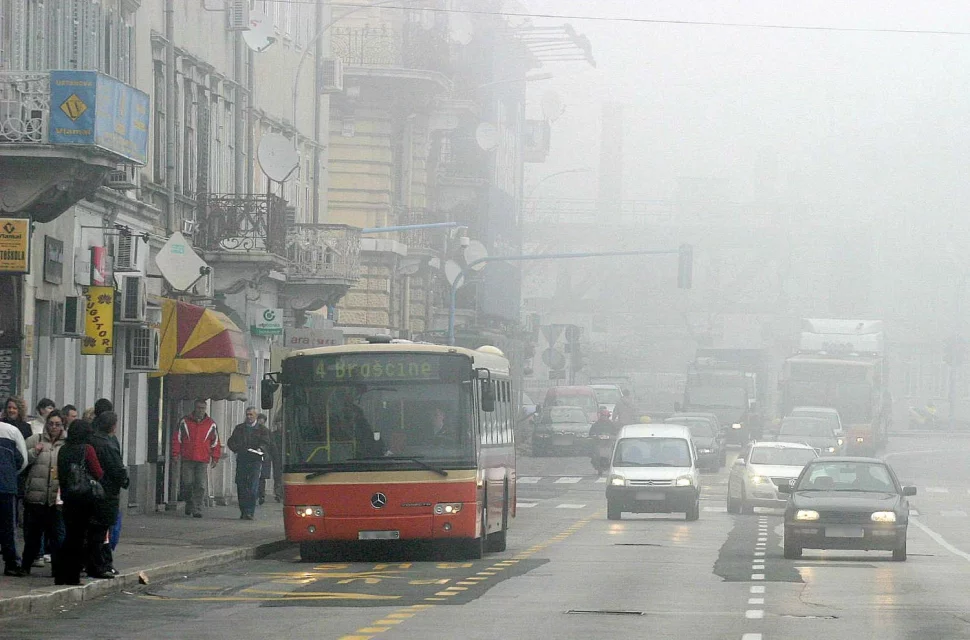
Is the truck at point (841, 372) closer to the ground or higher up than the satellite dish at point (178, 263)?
closer to the ground

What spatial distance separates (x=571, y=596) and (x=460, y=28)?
5143cm

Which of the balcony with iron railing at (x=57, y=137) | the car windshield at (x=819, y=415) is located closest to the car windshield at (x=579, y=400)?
the car windshield at (x=819, y=415)

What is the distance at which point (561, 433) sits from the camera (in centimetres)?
6562

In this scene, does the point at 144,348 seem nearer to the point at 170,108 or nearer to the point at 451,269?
the point at 170,108

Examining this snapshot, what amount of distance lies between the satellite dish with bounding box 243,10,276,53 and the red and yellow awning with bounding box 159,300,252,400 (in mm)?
6480

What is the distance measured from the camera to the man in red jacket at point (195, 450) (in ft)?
106

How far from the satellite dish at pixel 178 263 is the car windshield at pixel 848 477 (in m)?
9.41

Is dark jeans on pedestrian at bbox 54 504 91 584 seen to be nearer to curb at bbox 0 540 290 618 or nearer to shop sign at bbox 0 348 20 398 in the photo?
curb at bbox 0 540 290 618

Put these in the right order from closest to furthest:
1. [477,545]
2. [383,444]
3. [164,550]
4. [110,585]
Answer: [110,585] < [164,550] < [383,444] < [477,545]

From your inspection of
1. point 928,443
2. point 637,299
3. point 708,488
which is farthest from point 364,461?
point 637,299

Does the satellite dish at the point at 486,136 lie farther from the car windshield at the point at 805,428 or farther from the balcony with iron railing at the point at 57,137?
the balcony with iron railing at the point at 57,137

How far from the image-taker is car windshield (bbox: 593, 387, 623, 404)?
8141cm

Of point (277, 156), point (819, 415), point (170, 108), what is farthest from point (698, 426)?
point (170, 108)

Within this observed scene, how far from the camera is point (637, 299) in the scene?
120 metres
